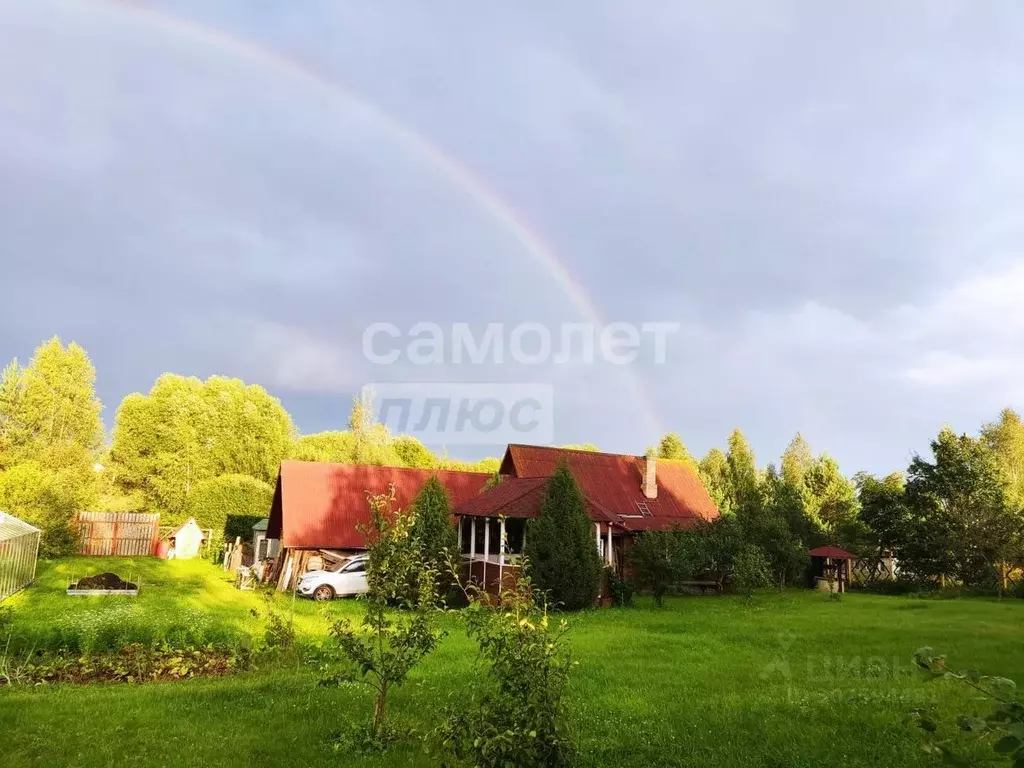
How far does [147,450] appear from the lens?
4994cm

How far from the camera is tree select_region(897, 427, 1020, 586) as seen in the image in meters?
26.5

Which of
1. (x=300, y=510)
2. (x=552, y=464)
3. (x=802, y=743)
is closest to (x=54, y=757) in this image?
(x=802, y=743)

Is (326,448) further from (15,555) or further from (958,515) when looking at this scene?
(958,515)

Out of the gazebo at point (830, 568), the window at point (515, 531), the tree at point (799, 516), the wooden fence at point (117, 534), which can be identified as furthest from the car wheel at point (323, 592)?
the tree at point (799, 516)

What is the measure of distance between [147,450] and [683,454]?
43.7 meters

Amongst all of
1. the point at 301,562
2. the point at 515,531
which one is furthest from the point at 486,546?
the point at 301,562

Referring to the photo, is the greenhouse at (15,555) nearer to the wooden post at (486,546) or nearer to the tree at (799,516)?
the wooden post at (486,546)

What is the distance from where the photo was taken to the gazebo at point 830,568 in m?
29.2

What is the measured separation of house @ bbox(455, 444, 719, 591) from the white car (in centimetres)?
387

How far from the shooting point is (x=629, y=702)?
27.9 feet

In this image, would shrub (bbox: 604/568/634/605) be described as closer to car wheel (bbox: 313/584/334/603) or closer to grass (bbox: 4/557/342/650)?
grass (bbox: 4/557/342/650)

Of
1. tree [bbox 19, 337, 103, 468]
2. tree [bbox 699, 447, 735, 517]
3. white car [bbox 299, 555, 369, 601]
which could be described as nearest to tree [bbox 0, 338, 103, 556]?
tree [bbox 19, 337, 103, 468]

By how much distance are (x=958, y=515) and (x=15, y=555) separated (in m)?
34.1

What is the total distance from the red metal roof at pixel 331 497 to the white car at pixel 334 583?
2.51 metres
